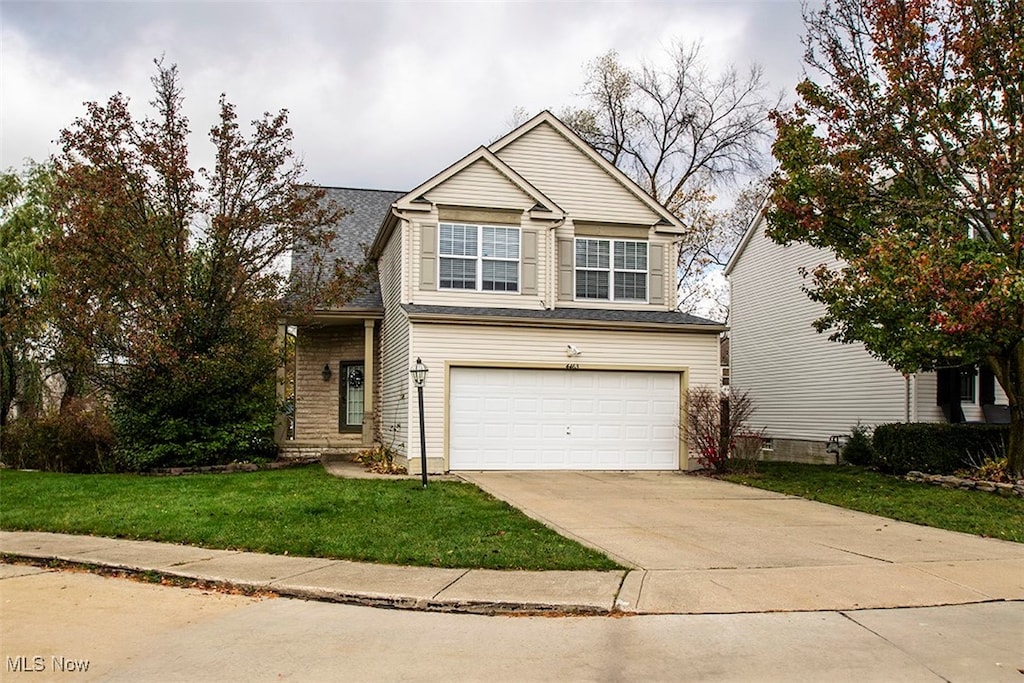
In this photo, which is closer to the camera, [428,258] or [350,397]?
[428,258]

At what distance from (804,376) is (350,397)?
42.8 ft

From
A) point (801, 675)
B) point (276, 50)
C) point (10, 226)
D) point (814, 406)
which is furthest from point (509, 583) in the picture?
point (10, 226)

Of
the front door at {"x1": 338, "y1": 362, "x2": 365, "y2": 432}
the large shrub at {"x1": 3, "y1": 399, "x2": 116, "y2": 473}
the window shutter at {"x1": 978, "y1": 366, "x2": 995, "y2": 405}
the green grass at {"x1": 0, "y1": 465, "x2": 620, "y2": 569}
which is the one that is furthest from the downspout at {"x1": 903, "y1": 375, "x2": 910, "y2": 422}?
the large shrub at {"x1": 3, "y1": 399, "x2": 116, "y2": 473}

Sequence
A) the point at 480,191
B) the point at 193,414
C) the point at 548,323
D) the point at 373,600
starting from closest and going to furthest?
the point at 373,600
the point at 548,323
the point at 193,414
the point at 480,191

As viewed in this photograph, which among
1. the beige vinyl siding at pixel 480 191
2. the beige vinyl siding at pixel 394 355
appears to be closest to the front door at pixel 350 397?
the beige vinyl siding at pixel 394 355

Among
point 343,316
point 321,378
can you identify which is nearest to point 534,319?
point 343,316

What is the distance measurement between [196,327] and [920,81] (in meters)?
14.4

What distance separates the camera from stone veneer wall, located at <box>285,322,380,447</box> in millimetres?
21469

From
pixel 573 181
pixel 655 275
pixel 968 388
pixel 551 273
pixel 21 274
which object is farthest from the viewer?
pixel 21 274

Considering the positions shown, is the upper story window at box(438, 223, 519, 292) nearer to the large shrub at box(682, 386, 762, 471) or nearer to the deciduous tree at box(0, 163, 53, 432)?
the large shrub at box(682, 386, 762, 471)

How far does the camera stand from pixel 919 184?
625 inches

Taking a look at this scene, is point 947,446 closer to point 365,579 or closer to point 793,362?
point 793,362

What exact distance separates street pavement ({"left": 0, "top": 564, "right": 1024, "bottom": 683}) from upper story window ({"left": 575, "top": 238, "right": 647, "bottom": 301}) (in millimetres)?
12537

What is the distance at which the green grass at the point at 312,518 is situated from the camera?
873cm
